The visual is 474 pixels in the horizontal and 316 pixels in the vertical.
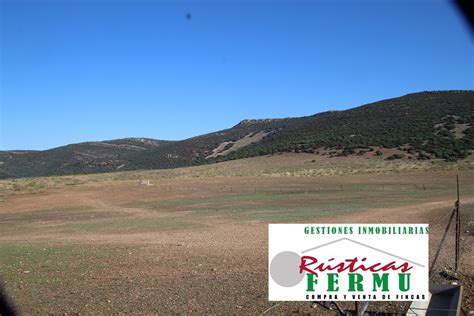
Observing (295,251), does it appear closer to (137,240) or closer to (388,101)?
(137,240)

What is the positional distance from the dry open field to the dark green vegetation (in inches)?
830

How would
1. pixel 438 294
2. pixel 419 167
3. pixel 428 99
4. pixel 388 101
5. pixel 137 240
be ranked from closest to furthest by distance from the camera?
pixel 438 294 < pixel 137 240 < pixel 419 167 < pixel 428 99 < pixel 388 101

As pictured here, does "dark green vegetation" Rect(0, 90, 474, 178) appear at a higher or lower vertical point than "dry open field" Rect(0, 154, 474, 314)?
higher

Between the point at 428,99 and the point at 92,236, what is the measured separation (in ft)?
285

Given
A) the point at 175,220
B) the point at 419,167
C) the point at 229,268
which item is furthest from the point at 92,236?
the point at 419,167

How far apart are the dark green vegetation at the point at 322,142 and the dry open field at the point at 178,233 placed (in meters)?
21.1

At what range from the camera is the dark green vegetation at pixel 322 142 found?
220 feet

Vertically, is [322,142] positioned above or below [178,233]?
above

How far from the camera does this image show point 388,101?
338 ft

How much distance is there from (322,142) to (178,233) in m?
59.8

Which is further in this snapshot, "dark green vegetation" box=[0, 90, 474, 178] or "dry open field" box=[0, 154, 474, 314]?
"dark green vegetation" box=[0, 90, 474, 178]

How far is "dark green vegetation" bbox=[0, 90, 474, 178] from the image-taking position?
67188mm

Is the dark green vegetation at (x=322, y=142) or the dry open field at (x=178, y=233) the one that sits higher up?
the dark green vegetation at (x=322, y=142)

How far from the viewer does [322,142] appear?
75.5 m
